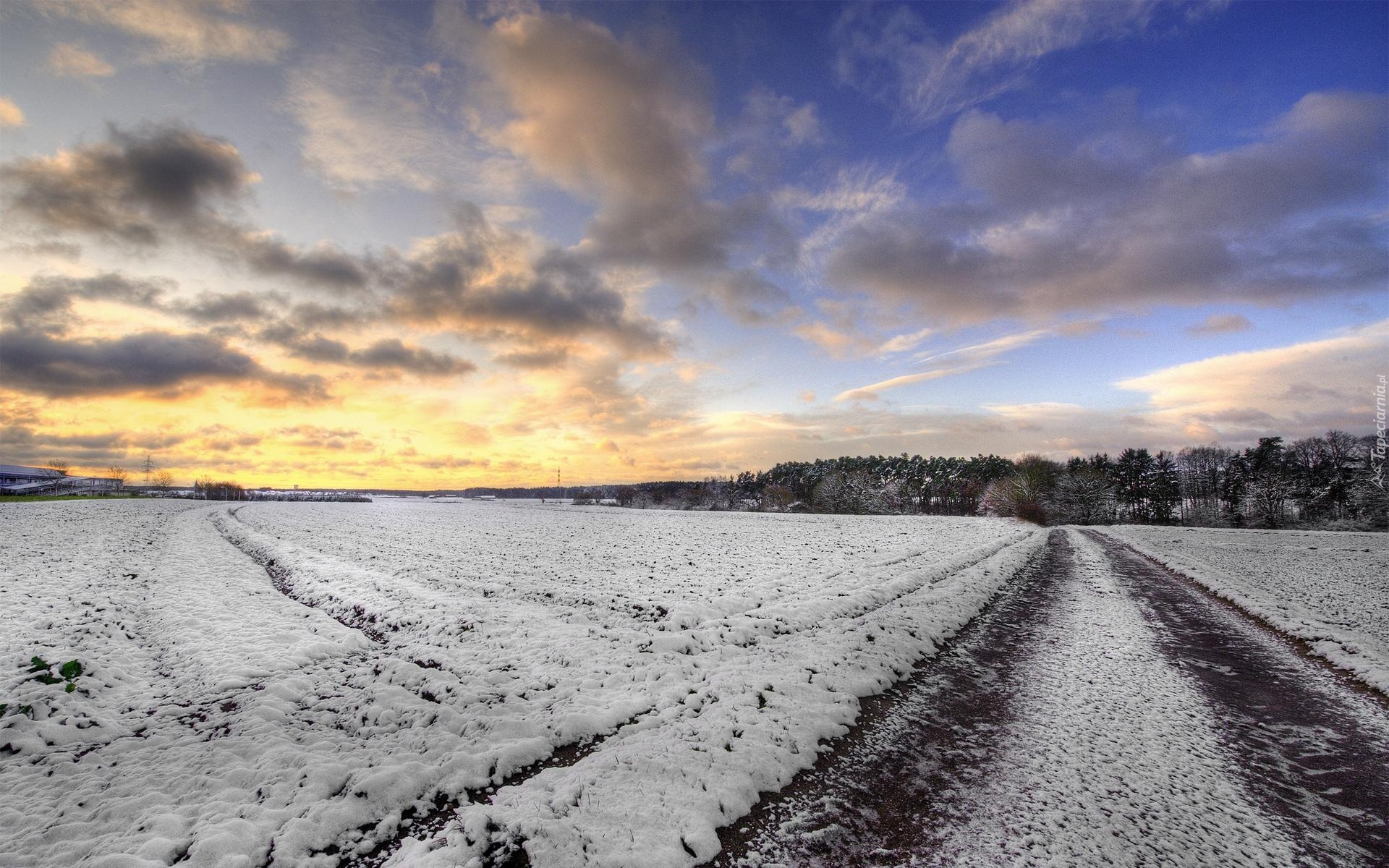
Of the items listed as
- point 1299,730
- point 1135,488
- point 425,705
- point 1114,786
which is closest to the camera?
point 1114,786

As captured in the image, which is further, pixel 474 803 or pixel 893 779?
pixel 893 779

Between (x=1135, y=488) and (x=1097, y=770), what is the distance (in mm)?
111054

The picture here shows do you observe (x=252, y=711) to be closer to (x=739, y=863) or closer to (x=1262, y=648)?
(x=739, y=863)

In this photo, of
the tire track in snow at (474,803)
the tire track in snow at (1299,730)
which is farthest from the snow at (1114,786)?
the tire track in snow at (474,803)

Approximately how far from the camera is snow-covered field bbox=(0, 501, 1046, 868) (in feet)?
15.9

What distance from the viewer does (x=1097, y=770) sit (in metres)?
5.70

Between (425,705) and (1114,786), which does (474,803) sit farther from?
(1114,786)

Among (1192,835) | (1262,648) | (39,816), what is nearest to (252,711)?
(39,816)

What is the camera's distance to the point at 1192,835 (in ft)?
15.1

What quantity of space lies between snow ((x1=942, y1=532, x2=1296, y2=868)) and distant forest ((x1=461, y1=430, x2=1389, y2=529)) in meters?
78.9

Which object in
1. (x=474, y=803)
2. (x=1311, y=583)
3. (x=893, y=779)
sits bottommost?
(x=1311, y=583)

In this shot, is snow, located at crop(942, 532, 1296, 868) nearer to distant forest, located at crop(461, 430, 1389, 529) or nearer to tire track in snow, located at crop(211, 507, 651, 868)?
tire track in snow, located at crop(211, 507, 651, 868)

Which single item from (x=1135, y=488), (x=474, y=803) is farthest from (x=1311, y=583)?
(x=1135, y=488)

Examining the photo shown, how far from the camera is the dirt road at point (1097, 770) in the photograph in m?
4.52
